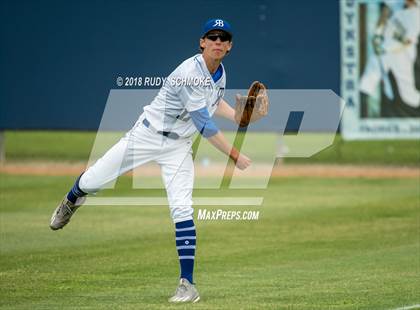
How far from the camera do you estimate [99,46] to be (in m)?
21.5

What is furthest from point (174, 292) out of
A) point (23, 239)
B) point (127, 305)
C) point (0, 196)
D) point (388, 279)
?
point (0, 196)

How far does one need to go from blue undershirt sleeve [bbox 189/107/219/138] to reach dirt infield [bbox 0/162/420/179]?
1084 cm

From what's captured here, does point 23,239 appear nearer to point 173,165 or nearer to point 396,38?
point 173,165

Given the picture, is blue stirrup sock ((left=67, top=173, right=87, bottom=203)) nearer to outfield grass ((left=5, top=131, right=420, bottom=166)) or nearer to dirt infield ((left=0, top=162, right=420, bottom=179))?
dirt infield ((left=0, top=162, right=420, bottom=179))

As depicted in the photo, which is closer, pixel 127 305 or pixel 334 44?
pixel 127 305

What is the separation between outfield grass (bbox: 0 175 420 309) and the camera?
29.9 ft

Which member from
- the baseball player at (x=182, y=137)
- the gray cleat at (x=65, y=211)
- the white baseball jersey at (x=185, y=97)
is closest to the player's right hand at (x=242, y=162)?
the baseball player at (x=182, y=137)

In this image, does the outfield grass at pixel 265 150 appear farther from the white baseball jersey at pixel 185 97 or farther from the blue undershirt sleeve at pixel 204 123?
the blue undershirt sleeve at pixel 204 123

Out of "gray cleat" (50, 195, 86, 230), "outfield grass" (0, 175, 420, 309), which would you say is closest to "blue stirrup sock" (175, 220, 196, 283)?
"outfield grass" (0, 175, 420, 309)

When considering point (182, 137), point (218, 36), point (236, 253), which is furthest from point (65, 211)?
point (236, 253)

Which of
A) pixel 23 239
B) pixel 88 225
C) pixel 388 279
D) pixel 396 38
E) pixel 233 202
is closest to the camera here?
pixel 388 279

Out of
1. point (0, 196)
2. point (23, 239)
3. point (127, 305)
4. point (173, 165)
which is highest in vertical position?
point (173, 165)

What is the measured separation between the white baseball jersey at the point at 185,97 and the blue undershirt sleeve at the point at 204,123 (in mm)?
46

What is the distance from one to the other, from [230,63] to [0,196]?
609cm
